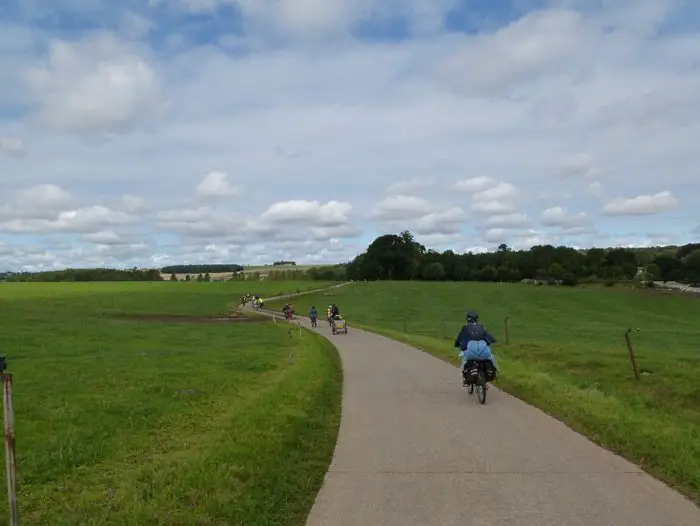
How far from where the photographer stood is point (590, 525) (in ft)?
18.9

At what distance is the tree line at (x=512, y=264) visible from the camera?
128 meters

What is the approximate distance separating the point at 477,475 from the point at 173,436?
4752 mm

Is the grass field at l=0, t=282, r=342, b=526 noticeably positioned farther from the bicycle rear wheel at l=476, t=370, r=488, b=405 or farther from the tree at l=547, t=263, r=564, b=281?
the tree at l=547, t=263, r=564, b=281

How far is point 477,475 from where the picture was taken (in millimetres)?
7434

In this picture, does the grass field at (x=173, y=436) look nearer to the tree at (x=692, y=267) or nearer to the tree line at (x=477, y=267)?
the tree line at (x=477, y=267)

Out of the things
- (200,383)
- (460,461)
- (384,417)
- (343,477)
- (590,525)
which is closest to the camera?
(590,525)

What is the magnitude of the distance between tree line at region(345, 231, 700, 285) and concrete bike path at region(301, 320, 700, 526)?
110 meters

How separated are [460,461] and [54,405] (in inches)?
343

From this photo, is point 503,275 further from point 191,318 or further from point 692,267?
point 191,318

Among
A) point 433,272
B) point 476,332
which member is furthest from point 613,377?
point 433,272

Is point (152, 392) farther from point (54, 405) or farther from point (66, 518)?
point (66, 518)

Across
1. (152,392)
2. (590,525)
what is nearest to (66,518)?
(590,525)

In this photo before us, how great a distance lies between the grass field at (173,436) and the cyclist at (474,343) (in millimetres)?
2911

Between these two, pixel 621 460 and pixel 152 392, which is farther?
pixel 152 392
